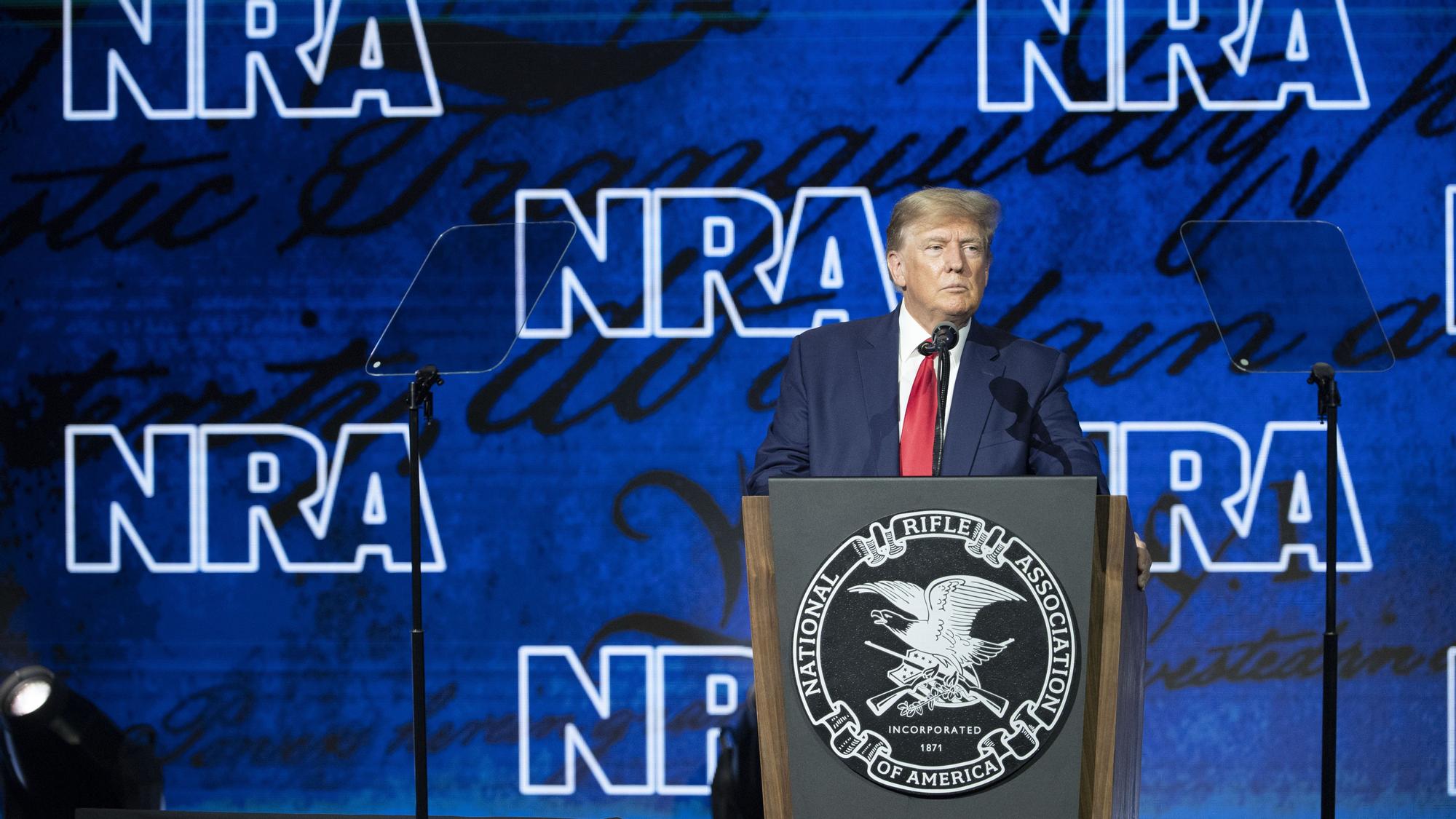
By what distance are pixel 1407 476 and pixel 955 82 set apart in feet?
5.24

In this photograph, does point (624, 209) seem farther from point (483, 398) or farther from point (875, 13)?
point (875, 13)

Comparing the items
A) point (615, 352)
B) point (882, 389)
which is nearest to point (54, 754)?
point (615, 352)

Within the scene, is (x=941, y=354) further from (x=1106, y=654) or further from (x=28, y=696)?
(x=28, y=696)

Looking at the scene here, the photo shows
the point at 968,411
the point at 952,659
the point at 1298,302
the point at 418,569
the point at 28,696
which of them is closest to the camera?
the point at 952,659

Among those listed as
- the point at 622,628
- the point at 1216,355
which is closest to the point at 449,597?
the point at 622,628

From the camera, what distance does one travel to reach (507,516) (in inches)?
136

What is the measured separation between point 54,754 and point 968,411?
253 centimetres

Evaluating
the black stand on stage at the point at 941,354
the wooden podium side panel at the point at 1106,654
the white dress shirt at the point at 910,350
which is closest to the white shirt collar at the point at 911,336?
the white dress shirt at the point at 910,350

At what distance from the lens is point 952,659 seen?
A: 161 centimetres

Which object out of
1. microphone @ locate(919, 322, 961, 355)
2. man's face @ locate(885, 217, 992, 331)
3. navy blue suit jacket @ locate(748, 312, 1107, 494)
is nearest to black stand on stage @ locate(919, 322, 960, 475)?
microphone @ locate(919, 322, 961, 355)

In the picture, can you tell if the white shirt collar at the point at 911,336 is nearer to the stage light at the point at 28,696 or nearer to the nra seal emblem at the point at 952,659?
the nra seal emblem at the point at 952,659

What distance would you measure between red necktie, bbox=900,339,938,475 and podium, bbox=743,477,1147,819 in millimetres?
605

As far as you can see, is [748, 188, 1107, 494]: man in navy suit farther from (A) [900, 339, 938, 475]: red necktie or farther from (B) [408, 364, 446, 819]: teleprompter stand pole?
(B) [408, 364, 446, 819]: teleprompter stand pole

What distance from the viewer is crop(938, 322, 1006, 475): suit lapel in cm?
216
